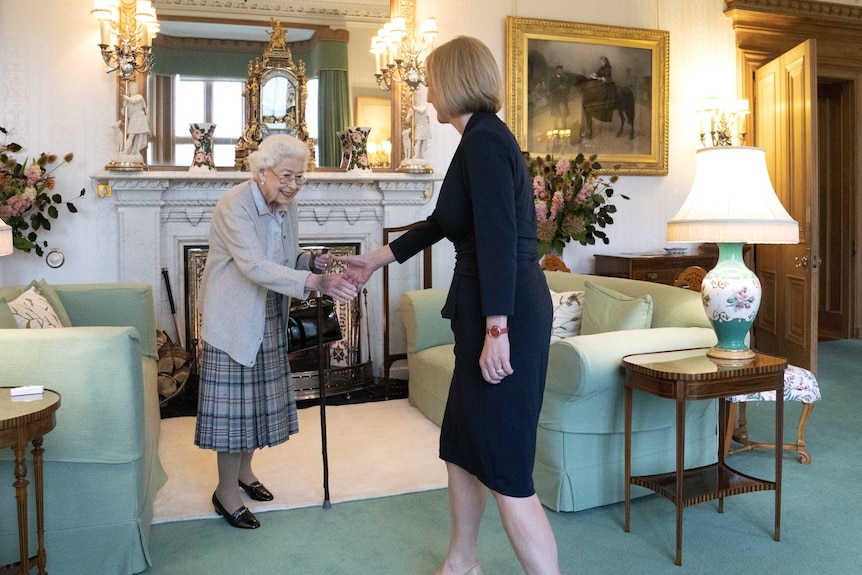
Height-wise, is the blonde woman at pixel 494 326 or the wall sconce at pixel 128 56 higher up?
the wall sconce at pixel 128 56

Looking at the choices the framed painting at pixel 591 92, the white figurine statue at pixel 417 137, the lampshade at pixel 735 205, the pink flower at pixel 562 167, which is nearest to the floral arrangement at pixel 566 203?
the pink flower at pixel 562 167

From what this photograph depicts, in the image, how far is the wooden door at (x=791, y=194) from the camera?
18.6 feet

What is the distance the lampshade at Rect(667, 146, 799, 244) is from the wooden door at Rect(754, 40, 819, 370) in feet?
9.97

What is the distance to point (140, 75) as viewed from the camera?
16.7ft

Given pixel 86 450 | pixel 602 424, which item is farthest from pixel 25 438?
pixel 602 424

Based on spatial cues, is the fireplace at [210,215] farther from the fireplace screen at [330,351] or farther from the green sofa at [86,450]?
the green sofa at [86,450]

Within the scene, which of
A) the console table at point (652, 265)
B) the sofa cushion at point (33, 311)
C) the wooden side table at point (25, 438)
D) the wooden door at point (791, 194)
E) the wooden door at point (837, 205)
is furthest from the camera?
the wooden door at point (837, 205)

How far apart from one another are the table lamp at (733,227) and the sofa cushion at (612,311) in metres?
0.39

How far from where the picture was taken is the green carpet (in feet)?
8.40

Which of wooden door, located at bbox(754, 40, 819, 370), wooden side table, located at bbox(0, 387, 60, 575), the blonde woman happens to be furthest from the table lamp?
wooden door, located at bbox(754, 40, 819, 370)

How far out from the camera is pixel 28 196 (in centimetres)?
461

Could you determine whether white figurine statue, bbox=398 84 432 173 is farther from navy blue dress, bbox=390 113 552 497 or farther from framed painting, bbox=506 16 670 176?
navy blue dress, bbox=390 113 552 497

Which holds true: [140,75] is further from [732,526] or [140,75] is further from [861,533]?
[861,533]

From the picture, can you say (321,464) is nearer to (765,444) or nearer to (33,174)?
(765,444)
